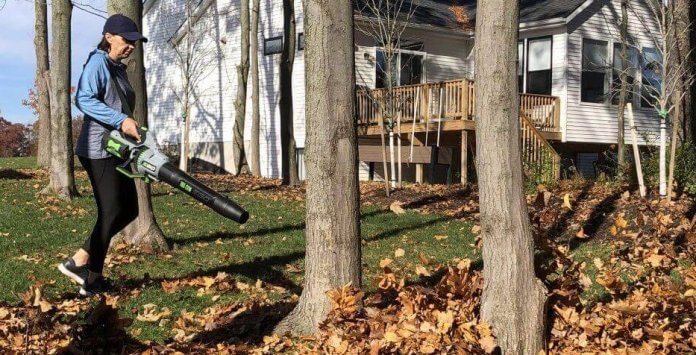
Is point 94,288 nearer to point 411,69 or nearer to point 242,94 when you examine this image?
point 242,94

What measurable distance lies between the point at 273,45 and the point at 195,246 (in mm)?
15559

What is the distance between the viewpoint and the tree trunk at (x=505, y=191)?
14.7 feet

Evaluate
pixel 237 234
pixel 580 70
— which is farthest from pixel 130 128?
pixel 580 70

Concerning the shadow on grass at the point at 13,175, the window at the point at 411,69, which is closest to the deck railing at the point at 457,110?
the window at the point at 411,69

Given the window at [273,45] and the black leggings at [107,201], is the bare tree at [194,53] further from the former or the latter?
the black leggings at [107,201]

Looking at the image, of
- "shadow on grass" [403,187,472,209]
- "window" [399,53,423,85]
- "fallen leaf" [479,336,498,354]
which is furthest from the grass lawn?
"window" [399,53,423,85]

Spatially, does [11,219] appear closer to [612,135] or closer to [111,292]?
[111,292]

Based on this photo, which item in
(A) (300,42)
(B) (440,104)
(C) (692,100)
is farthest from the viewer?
(A) (300,42)

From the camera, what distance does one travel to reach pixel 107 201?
17.2ft

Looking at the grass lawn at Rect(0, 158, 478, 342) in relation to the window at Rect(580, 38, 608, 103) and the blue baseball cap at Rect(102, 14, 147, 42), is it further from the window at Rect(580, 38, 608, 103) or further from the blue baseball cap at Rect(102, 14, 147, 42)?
the window at Rect(580, 38, 608, 103)

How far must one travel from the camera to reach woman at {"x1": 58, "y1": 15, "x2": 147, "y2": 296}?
199 inches

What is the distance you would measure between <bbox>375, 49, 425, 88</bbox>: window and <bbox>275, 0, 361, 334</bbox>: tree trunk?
16.5 metres

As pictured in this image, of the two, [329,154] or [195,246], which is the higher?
[329,154]

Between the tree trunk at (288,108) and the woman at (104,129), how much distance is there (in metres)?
12.0
